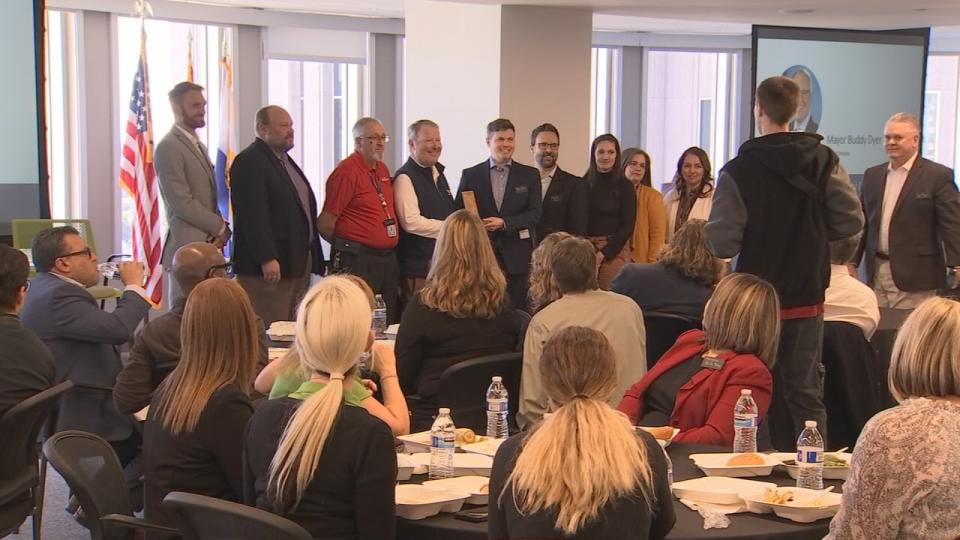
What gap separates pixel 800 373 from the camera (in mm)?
4395

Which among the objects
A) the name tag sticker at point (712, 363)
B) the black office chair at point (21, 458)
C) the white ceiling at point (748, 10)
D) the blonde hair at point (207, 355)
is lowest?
the black office chair at point (21, 458)

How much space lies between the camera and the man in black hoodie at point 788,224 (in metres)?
4.39

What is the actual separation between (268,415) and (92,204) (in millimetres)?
8079

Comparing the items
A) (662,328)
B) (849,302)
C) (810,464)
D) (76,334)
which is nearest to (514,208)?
(662,328)

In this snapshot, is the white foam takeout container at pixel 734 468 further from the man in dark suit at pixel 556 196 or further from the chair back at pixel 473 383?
the man in dark suit at pixel 556 196

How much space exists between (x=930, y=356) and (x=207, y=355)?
Answer: 5.67ft

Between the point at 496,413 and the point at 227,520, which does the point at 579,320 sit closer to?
the point at 496,413

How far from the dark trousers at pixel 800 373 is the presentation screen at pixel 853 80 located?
500cm

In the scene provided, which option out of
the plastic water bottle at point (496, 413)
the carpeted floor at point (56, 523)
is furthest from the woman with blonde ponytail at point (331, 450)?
the carpeted floor at point (56, 523)

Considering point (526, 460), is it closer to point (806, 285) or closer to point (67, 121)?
point (806, 285)

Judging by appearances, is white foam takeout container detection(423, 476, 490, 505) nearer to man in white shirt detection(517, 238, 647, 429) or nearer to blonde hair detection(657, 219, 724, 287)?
man in white shirt detection(517, 238, 647, 429)

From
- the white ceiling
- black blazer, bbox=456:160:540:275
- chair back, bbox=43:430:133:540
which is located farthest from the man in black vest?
chair back, bbox=43:430:133:540

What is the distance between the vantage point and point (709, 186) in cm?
727

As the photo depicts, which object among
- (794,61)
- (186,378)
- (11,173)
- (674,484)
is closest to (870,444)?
(674,484)
